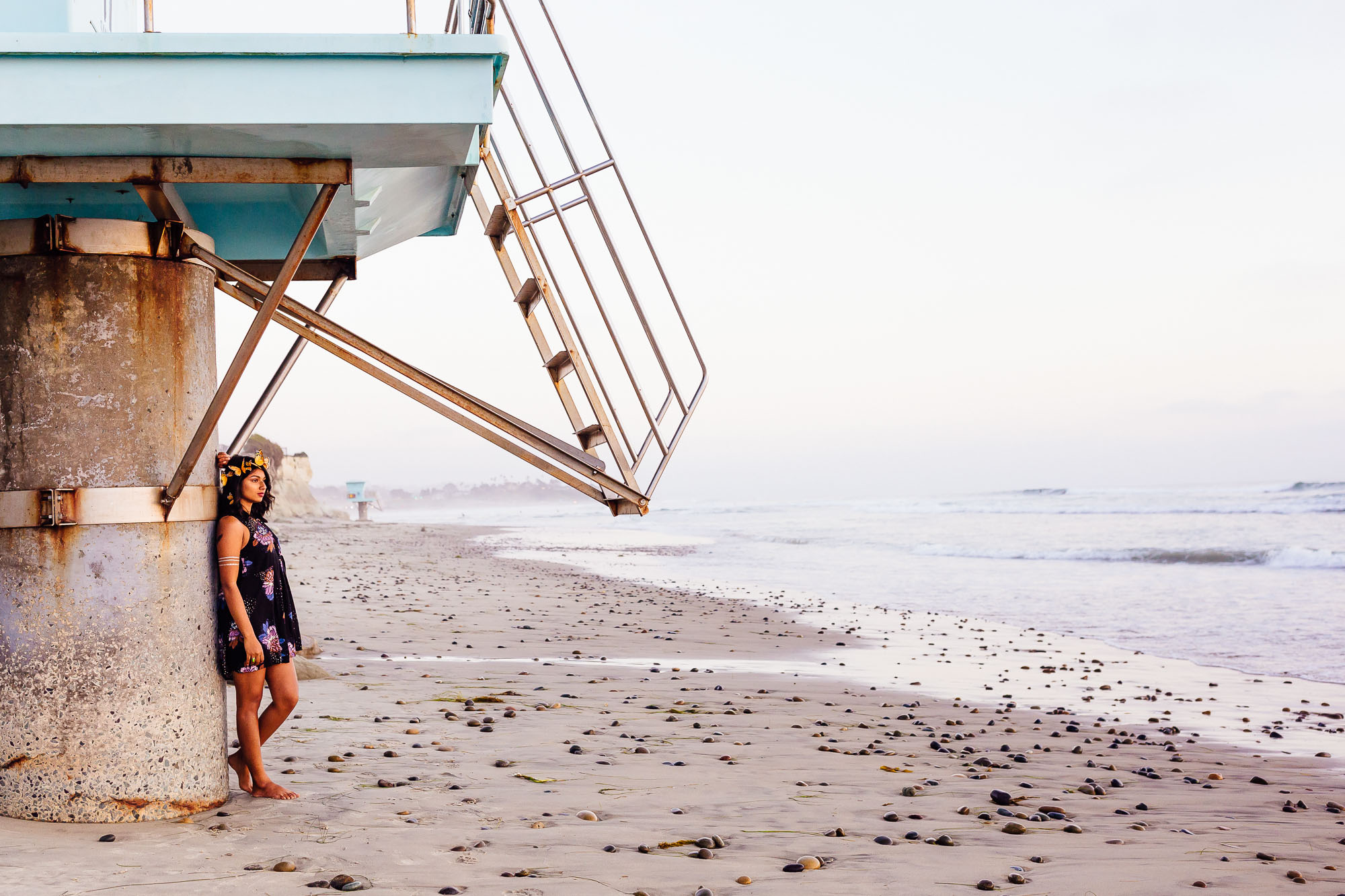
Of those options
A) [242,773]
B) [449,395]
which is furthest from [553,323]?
[242,773]

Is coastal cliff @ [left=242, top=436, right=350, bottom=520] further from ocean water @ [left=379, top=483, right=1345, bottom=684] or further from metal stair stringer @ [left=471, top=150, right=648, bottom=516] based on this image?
metal stair stringer @ [left=471, top=150, right=648, bottom=516]

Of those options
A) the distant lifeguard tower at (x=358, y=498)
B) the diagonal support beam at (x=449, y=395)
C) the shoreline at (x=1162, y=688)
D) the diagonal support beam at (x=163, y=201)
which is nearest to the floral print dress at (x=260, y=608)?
the diagonal support beam at (x=449, y=395)

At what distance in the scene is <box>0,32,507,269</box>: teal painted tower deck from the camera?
165 inches

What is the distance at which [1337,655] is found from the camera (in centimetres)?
1291

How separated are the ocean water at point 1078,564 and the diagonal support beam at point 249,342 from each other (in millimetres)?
11293

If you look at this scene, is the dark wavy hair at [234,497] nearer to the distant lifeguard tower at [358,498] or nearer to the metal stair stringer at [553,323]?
the metal stair stringer at [553,323]

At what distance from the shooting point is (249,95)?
171 inches

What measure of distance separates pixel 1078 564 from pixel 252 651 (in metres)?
25.0

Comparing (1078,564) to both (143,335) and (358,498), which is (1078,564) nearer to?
(143,335)

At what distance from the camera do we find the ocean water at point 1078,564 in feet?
50.1

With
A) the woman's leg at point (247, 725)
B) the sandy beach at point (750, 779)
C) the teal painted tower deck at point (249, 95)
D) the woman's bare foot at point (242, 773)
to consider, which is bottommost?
the sandy beach at point (750, 779)

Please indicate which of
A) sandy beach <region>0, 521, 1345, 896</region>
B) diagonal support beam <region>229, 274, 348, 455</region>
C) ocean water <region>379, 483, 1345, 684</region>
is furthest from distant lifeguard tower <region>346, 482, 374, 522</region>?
diagonal support beam <region>229, 274, 348, 455</region>

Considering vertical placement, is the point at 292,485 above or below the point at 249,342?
above

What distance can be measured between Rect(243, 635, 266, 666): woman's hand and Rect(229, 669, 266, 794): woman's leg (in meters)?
0.07
